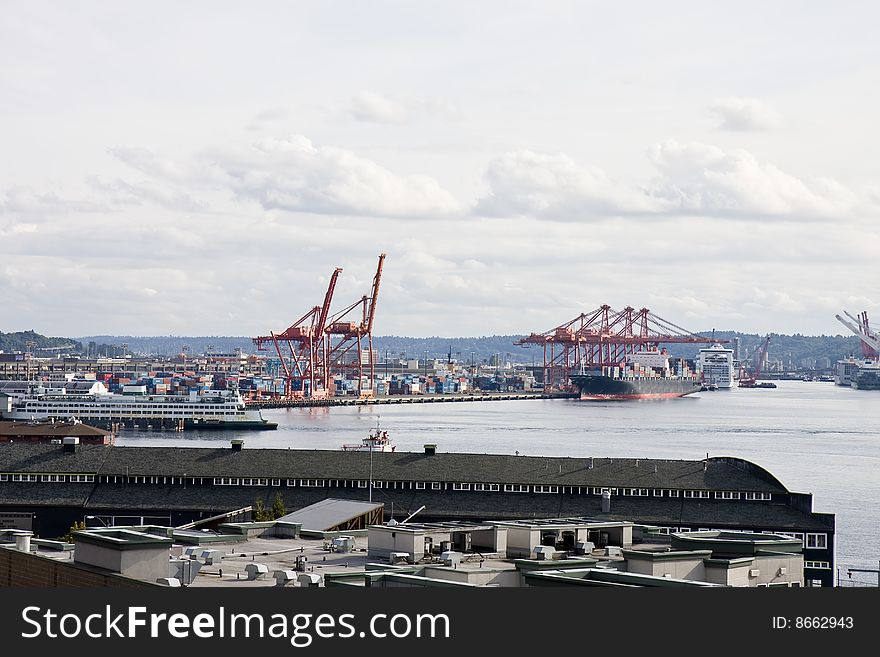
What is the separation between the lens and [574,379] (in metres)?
114

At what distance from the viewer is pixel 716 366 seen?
150 metres

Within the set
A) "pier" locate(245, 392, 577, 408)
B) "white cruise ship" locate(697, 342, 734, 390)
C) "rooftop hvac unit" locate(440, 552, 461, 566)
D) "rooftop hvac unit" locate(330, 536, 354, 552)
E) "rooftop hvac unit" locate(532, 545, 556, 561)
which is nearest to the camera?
"rooftop hvac unit" locate(440, 552, 461, 566)

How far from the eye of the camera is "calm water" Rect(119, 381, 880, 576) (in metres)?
36.3

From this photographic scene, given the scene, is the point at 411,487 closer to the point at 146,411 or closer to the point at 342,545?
the point at 342,545

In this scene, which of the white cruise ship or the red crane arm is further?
the white cruise ship

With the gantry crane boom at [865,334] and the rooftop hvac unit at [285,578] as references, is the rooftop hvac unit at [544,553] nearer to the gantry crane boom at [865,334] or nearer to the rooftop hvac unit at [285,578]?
the rooftop hvac unit at [285,578]

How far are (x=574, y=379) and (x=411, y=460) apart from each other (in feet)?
294

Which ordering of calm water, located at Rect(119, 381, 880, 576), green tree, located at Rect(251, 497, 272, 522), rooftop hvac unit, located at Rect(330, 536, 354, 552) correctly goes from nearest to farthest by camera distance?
rooftop hvac unit, located at Rect(330, 536, 354, 552) < green tree, located at Rect(251, 497, 272, 522) < calm water, located at Rect(119, 381, 880, 576)

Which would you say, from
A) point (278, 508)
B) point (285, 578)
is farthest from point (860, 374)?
point (285, 578)

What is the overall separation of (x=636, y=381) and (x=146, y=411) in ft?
163

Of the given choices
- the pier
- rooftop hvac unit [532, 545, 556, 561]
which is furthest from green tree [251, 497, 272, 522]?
the pier

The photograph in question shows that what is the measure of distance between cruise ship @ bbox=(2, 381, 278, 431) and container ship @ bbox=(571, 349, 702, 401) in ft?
131

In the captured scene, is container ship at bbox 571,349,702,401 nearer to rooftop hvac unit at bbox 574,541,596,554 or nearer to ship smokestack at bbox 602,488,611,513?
ship smokestack at bbox 602,488,611,513

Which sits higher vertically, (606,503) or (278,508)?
(606,503)
